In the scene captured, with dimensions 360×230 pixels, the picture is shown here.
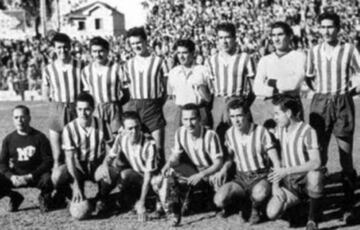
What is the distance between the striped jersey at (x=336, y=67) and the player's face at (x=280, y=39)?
0.30 m

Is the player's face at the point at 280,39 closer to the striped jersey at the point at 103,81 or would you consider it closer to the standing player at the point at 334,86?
the standing player at the point at 334,86

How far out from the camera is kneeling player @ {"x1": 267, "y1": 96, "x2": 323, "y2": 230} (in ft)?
17.0

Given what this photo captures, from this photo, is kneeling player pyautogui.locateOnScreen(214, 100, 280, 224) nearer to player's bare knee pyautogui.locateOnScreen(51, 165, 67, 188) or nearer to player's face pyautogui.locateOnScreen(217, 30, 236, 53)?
player's face pyautogui.locateOnScreen(217, 30, 236, 53)

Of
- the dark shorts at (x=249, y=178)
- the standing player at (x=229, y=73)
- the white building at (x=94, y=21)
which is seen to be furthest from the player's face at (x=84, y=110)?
the white building at (x=94, y=21)

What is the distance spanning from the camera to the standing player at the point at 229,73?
20.4 ft

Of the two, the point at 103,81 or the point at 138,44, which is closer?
the point at 138,44

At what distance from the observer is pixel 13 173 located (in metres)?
6.22

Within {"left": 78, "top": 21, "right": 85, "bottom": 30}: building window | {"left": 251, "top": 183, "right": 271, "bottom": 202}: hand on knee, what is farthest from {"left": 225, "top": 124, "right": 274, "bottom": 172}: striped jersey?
{"left": 78, "top": 21, "right": 85, "bottom": 30}: building window

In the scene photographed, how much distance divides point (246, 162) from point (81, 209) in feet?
4.94

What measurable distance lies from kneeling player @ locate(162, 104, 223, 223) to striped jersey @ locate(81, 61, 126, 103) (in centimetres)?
101

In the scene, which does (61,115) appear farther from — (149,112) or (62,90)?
(149,112)

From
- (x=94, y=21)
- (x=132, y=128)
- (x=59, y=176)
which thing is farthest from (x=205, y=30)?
(x=94, y=21)

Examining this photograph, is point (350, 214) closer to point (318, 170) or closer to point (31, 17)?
point (318, 170)

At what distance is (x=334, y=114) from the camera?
19.5 feet
